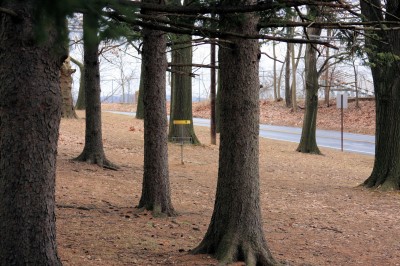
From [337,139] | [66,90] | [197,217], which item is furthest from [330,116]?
[197,217]

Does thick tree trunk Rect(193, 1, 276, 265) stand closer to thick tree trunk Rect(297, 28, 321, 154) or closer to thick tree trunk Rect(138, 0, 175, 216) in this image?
thick tree trunk Rect(138, 0, 175, 216)

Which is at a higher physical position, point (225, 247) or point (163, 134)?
point (163, 134)

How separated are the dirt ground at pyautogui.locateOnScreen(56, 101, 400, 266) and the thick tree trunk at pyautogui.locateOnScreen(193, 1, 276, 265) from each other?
0.38m

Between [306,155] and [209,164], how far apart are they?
7431 millimetres

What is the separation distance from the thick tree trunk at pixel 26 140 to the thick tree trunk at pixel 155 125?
13.8 feet

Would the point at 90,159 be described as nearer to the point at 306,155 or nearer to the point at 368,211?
the point at 368,211

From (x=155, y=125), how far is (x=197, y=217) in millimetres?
1700

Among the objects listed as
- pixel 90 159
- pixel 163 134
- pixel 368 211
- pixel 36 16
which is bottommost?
pixel 368 211

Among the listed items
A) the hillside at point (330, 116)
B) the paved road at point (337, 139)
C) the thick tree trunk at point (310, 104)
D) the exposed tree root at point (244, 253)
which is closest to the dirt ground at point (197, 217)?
the exposed tree root at point (244, 253)

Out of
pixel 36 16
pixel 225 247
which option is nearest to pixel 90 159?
pixel 225 247

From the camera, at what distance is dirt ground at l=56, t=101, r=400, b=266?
→ 22.3ft

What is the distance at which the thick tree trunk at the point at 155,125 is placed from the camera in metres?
8.46

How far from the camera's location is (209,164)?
53.9 feet

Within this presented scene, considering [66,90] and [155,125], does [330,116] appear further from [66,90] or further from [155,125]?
[155,125]
